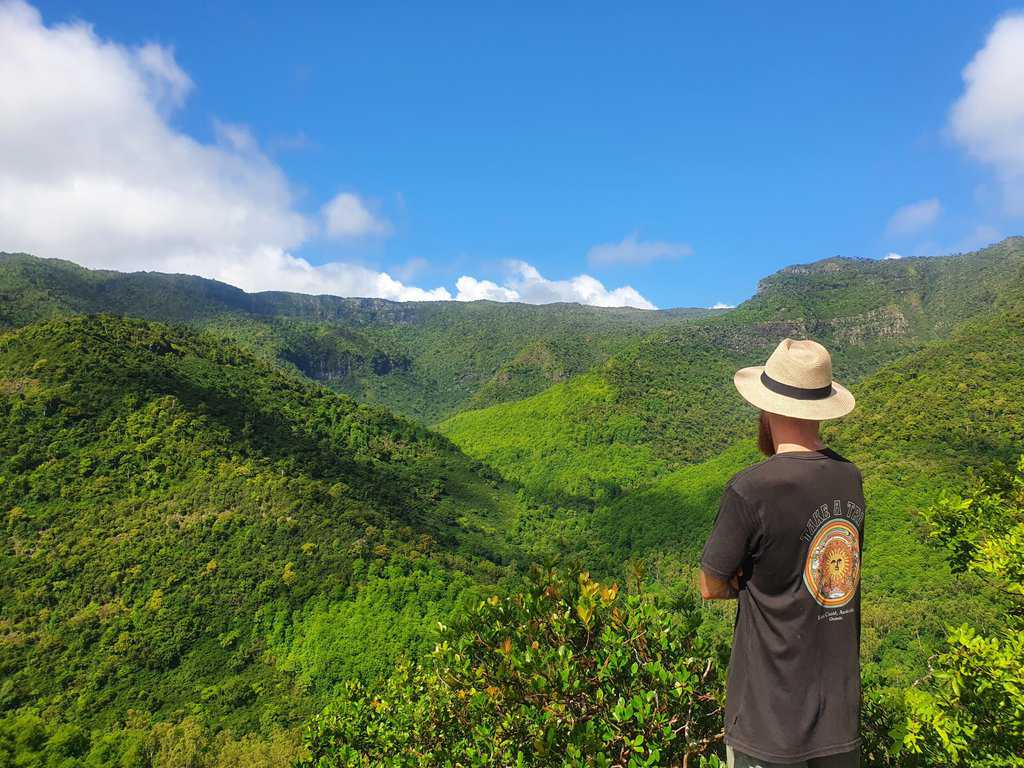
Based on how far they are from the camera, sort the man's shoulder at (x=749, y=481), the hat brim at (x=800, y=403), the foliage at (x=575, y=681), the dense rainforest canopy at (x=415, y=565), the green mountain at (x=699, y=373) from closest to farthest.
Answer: the man's shoulder at (x=749, y=481)
the hat brim at (x=800, y=403)
the foliage at (x=575, y=681)
the dense rainforest canopy at (x=415, y=565)
the green mountain at (x=699, y=373)

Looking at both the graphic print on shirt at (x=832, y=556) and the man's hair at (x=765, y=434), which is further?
the man's hair at (x=765, y=434)

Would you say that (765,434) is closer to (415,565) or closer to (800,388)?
(800,388)

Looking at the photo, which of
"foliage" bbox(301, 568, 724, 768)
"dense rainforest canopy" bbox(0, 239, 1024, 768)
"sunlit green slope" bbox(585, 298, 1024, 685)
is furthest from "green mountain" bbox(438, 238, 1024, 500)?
"foliage" bbox(301, 568, 724, 768)

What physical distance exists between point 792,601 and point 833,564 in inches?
12.2

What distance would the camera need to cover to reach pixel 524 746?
12.8 ft

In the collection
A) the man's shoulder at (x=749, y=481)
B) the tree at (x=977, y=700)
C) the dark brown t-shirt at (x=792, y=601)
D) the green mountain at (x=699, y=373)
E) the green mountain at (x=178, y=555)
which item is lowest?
the green mountain at (x=178, y=555)

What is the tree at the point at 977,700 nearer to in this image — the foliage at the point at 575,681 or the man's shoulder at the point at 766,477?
the foliage at the point at 575,681

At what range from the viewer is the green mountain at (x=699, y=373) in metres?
109

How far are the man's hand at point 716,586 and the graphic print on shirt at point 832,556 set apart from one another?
12.6 inches

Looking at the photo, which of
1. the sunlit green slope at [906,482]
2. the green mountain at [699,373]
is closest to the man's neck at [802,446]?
the sunlit green slope at [906,482]

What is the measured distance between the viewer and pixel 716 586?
269 cm

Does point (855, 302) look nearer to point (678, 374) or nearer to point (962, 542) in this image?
point (678, 374)

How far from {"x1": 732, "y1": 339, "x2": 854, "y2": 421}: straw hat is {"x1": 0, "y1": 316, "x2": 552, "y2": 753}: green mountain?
33168 millimetres

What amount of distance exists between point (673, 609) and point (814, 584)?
6.61ft
